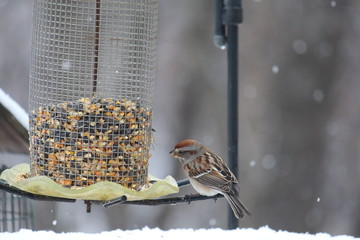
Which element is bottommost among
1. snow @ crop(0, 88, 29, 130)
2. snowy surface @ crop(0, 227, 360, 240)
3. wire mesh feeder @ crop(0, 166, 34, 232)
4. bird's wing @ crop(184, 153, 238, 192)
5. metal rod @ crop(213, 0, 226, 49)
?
wire mesh feeder @ crop(0, 166, 34, 232)

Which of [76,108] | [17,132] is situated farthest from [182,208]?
[76,108]

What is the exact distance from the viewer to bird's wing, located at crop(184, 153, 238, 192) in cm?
643

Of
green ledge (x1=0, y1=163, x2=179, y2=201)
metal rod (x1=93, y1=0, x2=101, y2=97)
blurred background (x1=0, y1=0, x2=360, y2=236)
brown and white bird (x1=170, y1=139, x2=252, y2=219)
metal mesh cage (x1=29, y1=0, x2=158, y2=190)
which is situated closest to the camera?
green ledge (x1=0, y1=163, x2=179, y2=201)

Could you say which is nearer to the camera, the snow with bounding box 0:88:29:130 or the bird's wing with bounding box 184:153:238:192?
the bird's wing with bounding box 184:153:238:192

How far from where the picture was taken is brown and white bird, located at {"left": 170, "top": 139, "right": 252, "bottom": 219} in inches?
252

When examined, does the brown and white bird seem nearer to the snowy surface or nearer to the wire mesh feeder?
the snowy surface

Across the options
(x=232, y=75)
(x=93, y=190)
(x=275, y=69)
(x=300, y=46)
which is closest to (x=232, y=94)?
(x=232, y=75)

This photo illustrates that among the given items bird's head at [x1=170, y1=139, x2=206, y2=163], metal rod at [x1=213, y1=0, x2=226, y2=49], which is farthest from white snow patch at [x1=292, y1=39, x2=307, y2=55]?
bird's head at [x1=170, y1=139, x2=206, y2=163]

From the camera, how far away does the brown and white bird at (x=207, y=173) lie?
640cm

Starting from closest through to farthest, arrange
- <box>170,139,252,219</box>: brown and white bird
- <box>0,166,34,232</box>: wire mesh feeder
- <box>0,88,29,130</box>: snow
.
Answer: <box>170,139,252,219</box>: brown and white bird, <box>0,88,29,130</box>: snow, <box>0,166,34,232</box>: wire mesh feeder

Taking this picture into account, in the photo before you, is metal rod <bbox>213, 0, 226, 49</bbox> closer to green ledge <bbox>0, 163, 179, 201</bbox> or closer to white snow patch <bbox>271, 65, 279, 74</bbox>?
green ledge <bbox>0, 163, 179, 201</bbox>

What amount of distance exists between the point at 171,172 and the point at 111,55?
27.1 ft

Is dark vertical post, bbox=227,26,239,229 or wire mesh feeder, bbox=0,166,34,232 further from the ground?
dark vertical post, bbox=227,26,239,229

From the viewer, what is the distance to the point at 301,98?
1329 cm
